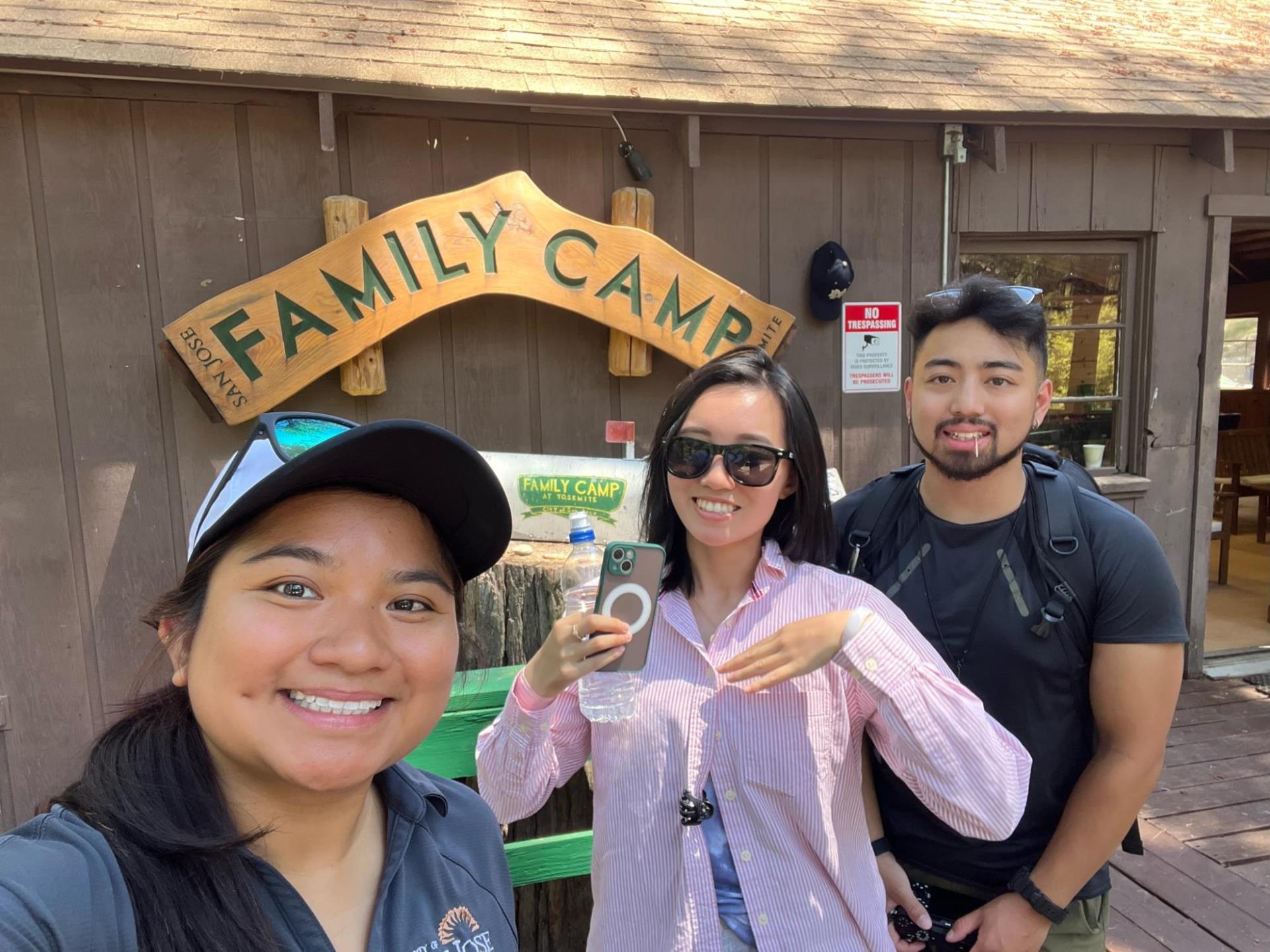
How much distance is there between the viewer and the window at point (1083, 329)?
4270mm

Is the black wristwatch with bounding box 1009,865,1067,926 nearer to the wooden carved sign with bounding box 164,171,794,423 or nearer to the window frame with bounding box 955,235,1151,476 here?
the wooden carved sign with bounding box 164,171,794,423

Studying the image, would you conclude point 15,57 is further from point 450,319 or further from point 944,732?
point 944,732

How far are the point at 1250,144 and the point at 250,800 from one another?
563cm

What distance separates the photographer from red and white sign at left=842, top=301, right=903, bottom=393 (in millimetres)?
3943

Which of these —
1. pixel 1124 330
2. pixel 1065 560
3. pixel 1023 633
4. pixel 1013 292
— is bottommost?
pixel 1023 633

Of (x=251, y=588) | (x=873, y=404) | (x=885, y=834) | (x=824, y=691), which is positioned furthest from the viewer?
(x=873, y=404)

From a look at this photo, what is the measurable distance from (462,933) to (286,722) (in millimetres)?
384

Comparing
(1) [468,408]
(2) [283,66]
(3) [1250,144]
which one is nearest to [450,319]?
(1) [468,408]

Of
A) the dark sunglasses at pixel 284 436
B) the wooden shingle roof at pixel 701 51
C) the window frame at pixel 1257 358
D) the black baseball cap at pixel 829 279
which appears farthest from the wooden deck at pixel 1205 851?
the window frame at pixel 1257 358

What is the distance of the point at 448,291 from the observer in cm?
326

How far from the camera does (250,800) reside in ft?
2.85

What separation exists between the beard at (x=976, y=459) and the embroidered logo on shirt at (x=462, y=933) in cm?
120

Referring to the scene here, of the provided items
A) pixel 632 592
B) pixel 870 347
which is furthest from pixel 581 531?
pixel 870 347

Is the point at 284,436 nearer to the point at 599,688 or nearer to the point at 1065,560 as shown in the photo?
the point at 599,688
